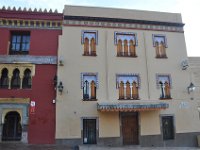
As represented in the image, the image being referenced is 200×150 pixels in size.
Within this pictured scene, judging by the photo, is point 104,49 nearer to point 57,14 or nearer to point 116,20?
point 116,20

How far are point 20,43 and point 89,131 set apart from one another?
7.87 meters

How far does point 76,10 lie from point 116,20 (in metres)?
3.05

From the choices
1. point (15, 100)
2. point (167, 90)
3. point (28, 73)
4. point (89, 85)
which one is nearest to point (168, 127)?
point (167, 90)

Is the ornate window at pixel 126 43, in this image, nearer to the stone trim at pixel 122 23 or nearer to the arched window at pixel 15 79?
the stone trim at pixel 122 23

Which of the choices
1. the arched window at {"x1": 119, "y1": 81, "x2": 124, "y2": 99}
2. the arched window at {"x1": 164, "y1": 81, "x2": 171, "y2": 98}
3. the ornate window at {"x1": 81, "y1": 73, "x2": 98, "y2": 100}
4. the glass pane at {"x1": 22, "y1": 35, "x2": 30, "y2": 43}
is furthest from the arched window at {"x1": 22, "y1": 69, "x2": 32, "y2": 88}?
the arched window at {"x1": 164, "y1": 81, "x2": 171, "y2": 98}

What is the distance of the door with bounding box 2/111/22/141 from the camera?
13.6m

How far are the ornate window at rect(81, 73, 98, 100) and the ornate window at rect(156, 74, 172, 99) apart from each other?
15.2 ft

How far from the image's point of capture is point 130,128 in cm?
1472

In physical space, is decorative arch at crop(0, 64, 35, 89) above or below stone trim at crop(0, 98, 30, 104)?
above

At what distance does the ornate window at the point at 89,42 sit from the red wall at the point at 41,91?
187 cm

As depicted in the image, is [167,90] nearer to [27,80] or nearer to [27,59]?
[27,80]

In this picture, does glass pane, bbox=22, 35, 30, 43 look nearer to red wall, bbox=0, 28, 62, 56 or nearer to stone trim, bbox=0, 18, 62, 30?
red wall, bbox=0, 28, 62, 56

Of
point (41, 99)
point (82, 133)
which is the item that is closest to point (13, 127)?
point (41, 99)

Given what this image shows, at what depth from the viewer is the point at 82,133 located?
1392 centimetres
